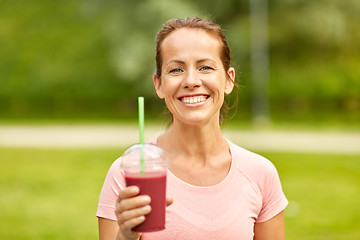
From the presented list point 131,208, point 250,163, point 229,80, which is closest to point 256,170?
point 250,163

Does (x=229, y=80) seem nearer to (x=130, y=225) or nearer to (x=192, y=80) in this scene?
(x=192, y=80)

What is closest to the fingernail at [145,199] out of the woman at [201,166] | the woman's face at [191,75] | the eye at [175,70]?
the woman at [201,166]

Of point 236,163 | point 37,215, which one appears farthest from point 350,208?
point 236,163

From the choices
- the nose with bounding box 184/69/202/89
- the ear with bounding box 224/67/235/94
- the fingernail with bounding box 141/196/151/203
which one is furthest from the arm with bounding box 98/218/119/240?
the ear with bounding box 224/67/235/94

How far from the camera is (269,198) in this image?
8.79 feet

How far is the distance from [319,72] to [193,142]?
80.4 feet

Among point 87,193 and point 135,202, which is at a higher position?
point 135,202

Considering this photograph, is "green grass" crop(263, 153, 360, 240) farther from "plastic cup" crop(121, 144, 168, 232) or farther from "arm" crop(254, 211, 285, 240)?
"plastic cup" crop(121, 144, 168, 232)

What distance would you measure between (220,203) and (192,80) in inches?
21.1

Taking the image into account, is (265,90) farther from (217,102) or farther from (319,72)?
(217,102)

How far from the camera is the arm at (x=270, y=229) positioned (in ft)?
8.87

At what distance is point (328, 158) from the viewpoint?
1272 cm

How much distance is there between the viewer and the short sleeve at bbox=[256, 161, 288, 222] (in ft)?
8.79

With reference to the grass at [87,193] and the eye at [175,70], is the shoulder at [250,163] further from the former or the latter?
the grass at [87,193]
